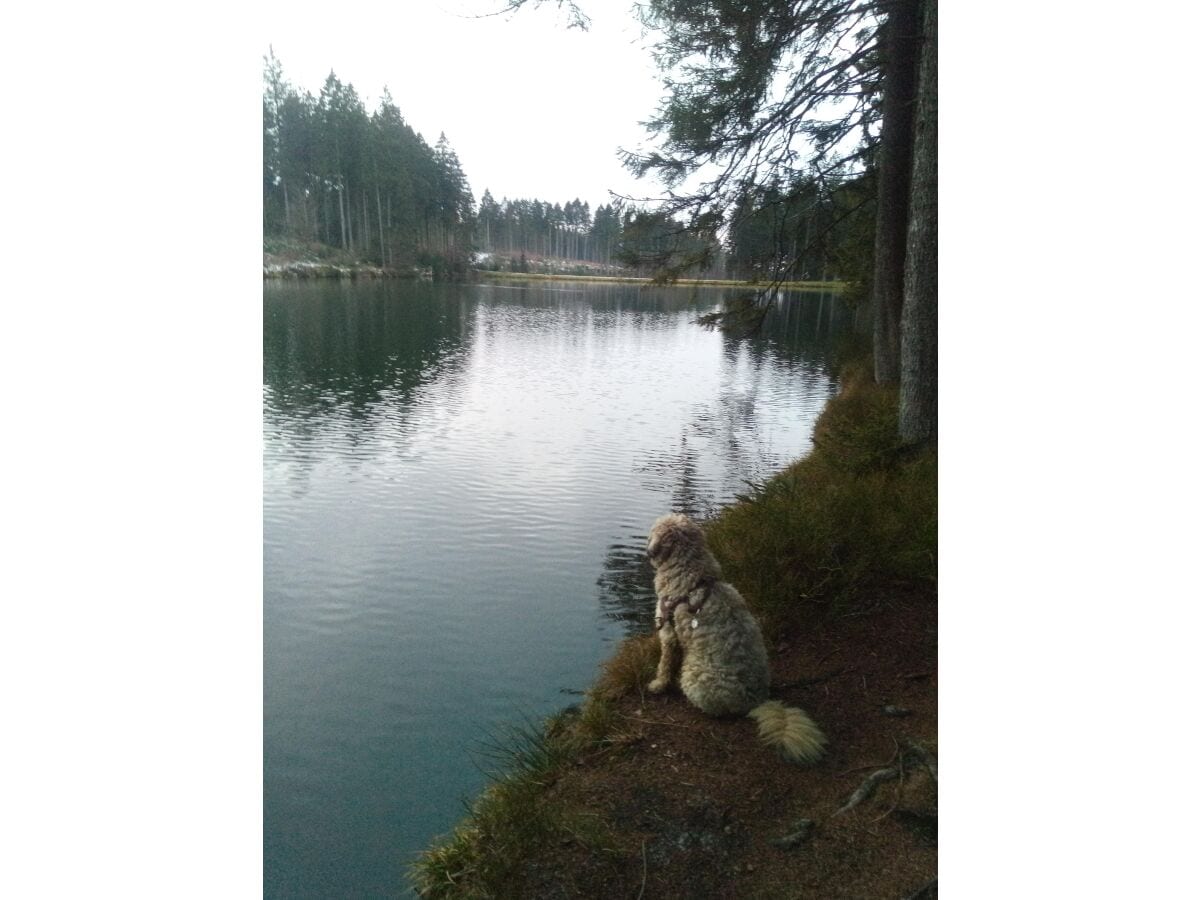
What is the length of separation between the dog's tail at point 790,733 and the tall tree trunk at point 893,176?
2.89 metres

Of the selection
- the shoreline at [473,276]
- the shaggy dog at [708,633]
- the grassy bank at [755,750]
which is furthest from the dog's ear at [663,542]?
the shoreline at [473,276]

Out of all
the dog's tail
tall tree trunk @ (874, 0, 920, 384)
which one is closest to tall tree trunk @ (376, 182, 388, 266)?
tall tree trunk @ (874, 0, 920, 384)

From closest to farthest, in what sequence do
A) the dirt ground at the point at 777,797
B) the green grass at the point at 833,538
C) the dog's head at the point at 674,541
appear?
the dirt ground at the point at 777,797 → the dog's head at the point at 674,541 → the green grass at the point at 833,538

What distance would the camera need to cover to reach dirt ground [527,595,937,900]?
156 cm

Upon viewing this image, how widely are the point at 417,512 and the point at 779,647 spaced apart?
2227 mm

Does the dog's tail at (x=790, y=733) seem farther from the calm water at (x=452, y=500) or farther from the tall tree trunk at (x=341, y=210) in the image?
the tall tree trunk at (x=341, y=210)

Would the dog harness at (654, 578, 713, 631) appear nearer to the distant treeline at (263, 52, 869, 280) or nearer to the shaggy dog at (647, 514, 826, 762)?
the shaggy dog at (647, 514, 826, 762)

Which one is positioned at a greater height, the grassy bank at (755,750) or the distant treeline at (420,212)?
the distant treeline at (420,212)

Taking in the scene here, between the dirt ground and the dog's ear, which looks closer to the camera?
the dirt ground

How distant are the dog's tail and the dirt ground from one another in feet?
0.11

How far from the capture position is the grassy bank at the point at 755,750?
1615mm

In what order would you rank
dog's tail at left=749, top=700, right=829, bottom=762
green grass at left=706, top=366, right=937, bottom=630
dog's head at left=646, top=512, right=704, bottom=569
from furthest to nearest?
green grass at left=706, top=366, right=937, bottom=630 → dog's head at left=646, top=512, right=704, bottom=569 → dog's tail at left=749, top=700, right=829, bottom=762
